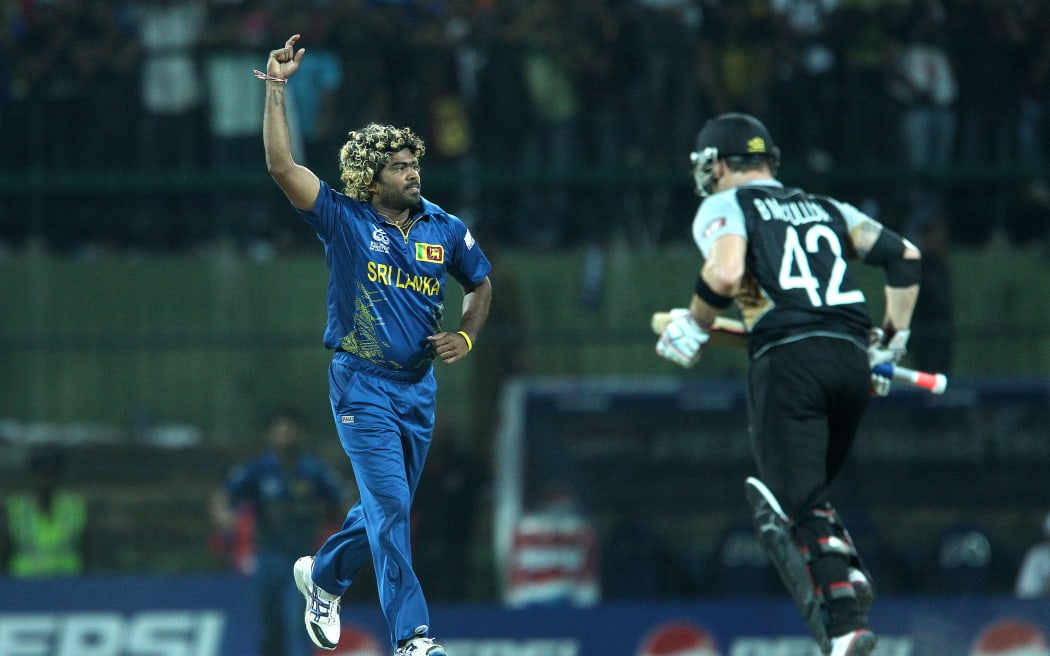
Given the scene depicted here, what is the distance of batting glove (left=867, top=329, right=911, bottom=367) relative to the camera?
24.3ft

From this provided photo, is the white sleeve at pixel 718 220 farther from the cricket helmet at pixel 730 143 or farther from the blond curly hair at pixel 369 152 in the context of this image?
the blond curly hair at pixel 369 152

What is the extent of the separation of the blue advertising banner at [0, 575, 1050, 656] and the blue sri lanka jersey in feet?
14.1

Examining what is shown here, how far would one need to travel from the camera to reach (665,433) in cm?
1208

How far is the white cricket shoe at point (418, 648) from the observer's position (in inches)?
255

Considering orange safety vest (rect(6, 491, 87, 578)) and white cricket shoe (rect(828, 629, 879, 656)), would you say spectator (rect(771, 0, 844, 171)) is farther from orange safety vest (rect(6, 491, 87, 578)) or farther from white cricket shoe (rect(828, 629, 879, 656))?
white cricket shoe (rect(828, 629, 879, 656))

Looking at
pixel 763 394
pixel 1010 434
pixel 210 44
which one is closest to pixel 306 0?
pixel 210 44

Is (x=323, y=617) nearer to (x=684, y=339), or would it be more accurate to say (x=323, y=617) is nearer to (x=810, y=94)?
(x=684, y=339)

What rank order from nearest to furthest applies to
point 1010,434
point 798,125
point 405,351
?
1. point 405,351
2. point 1010,434
3. point 798,125

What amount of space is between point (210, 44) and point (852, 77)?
17.8 ft

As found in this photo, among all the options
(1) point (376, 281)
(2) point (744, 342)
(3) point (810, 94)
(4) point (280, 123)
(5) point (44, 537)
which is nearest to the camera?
(4) point (280, 123)

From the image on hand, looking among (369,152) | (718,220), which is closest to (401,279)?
(369,152)

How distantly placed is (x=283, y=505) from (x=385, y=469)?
194 inches

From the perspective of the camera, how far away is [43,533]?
39.4 ft

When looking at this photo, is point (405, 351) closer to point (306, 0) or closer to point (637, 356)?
point (637, 356)
